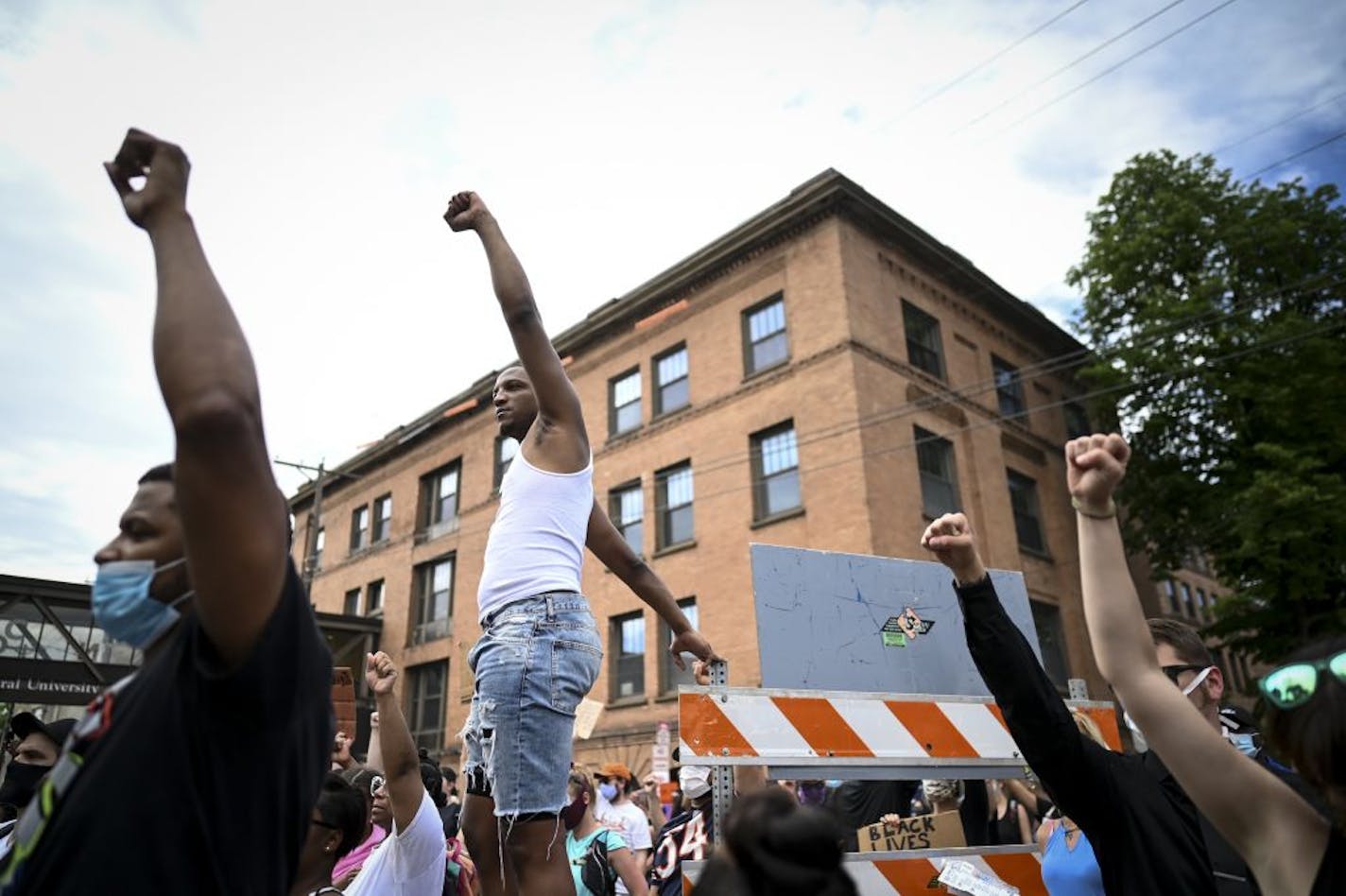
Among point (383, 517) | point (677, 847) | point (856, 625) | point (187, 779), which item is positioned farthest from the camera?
point (383, 517)

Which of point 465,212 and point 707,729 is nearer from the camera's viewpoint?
point 465,212

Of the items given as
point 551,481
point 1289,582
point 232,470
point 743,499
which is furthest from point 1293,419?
point 232,470

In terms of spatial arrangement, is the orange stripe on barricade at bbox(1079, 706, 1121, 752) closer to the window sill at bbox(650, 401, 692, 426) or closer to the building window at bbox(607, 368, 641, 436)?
the window sill at bbox(650, 401, 692, 426)

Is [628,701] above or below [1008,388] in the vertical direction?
below

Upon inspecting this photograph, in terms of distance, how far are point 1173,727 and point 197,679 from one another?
2.04m

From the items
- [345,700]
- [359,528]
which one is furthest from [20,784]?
[359,528]

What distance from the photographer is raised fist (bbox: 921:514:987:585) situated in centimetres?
290

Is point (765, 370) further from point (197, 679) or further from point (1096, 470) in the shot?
point (197, 679)

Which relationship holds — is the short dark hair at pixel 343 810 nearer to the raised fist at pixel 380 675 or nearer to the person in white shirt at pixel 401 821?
the person in white shirt at pixel 401 821

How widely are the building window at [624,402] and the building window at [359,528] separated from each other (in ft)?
44.7

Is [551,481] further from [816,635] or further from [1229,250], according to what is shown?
[1229,250]

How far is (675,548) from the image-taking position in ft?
65.4

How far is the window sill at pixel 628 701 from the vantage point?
64.0ft

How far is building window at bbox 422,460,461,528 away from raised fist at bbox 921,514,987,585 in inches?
1028
